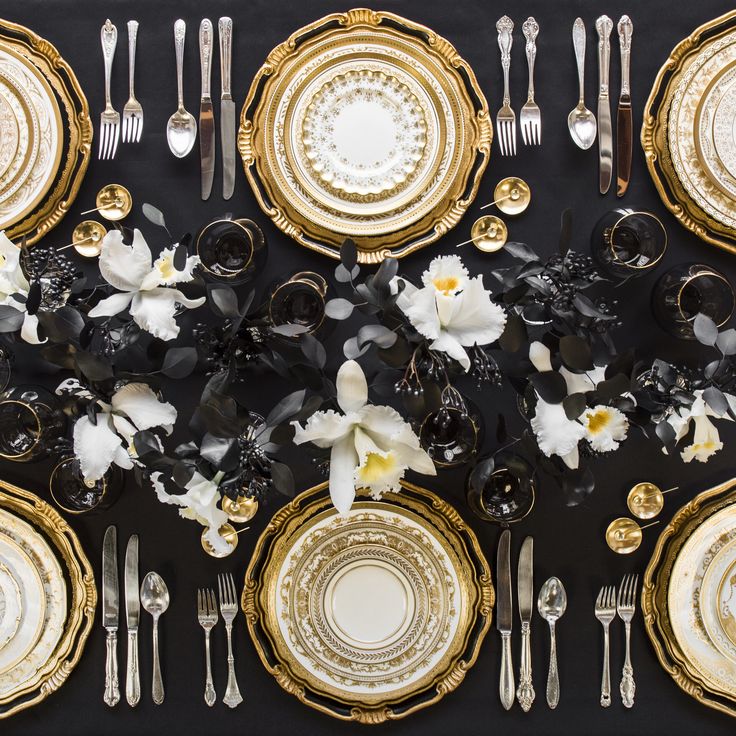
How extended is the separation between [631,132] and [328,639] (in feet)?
3.01

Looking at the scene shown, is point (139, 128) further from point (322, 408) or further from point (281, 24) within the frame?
point (322, 408)

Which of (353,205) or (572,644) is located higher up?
(353,205)

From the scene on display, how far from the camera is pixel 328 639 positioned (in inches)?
39.9

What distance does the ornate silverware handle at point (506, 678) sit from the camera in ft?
3.34

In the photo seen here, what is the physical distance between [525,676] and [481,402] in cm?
43

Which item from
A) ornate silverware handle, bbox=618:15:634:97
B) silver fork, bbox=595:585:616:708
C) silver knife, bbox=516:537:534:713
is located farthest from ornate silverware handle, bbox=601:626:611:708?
ornate silverware handle, bbox=618:15:634:97

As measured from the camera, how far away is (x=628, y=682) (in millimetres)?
1019

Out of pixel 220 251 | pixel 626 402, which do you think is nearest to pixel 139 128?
pixel 220 251

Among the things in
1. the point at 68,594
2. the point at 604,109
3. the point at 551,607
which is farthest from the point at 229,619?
the point at 604,109

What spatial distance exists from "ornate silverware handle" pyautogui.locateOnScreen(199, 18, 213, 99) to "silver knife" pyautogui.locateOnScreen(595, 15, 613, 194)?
61 cm

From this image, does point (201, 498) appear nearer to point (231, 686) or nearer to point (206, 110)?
point (231, 686)

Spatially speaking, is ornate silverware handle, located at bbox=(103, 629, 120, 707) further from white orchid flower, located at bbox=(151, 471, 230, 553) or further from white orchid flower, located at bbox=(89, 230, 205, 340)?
white orchid flower, located at bbox=(89, 230, 205, 340)

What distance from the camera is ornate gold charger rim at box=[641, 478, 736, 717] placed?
1.01 metres

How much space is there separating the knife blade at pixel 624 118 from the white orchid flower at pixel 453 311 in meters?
0.42
